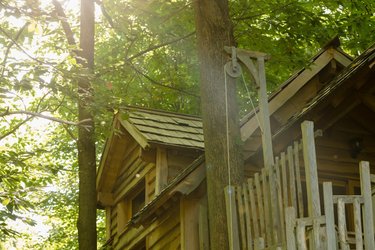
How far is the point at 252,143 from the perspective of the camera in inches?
552

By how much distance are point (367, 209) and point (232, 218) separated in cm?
269

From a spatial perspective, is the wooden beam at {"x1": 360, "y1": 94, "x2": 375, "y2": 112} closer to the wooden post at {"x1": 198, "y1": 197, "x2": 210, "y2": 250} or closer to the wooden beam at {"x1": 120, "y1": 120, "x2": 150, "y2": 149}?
the wooden post at {"x1": 198, "y1": 197, "x2": 210, "y2": 250}

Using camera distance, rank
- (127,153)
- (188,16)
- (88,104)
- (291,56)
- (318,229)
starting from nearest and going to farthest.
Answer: (318,229), (88,104), (291,56), (188,16), (127,153)

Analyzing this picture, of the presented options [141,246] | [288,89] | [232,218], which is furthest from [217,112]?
[141,246]

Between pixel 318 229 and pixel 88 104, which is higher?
pixel 88 104

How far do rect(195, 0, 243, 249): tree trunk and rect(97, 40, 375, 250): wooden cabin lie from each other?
1.81 metres

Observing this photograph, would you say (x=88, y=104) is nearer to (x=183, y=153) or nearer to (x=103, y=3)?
(x=183, y=153)

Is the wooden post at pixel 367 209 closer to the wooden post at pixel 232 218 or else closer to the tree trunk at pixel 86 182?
the wooden post at pixel 232 218

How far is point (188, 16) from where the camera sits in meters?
15.1

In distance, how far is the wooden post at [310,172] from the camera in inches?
320

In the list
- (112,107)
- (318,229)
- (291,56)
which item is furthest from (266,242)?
(291,56)

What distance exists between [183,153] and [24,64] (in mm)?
5531

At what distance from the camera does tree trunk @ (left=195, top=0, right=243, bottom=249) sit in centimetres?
1046

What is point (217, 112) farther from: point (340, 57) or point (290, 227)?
point (340, 57)
